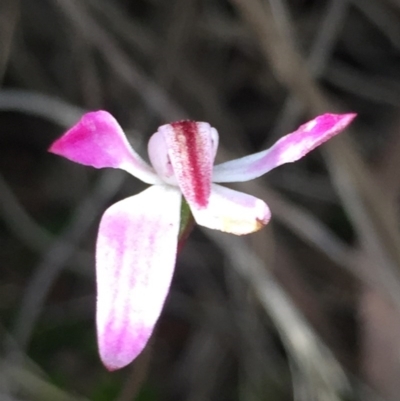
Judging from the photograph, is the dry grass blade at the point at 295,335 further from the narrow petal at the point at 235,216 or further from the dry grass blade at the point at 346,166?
the narrow petal at the point at 235,216

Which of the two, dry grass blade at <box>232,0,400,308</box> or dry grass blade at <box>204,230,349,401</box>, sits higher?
dry grass blade at <box>232,0,400,308</box>

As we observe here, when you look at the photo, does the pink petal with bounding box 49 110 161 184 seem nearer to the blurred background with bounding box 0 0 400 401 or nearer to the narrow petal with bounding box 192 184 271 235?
the narrow petal with bounding box 192 184 271 235

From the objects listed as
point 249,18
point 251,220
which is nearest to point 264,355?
point 249,18

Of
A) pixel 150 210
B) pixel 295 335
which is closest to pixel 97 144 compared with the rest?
pixel 150 210

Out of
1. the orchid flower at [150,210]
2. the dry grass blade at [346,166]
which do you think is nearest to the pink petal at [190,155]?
the orchid flower at [150,210]

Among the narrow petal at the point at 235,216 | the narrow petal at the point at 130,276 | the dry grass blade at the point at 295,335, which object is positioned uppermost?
the narrow petal at the point at 235,216

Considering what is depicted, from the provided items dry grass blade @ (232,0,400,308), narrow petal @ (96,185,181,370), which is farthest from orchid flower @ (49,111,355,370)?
dry grass blade @ (232,0,400,308)
